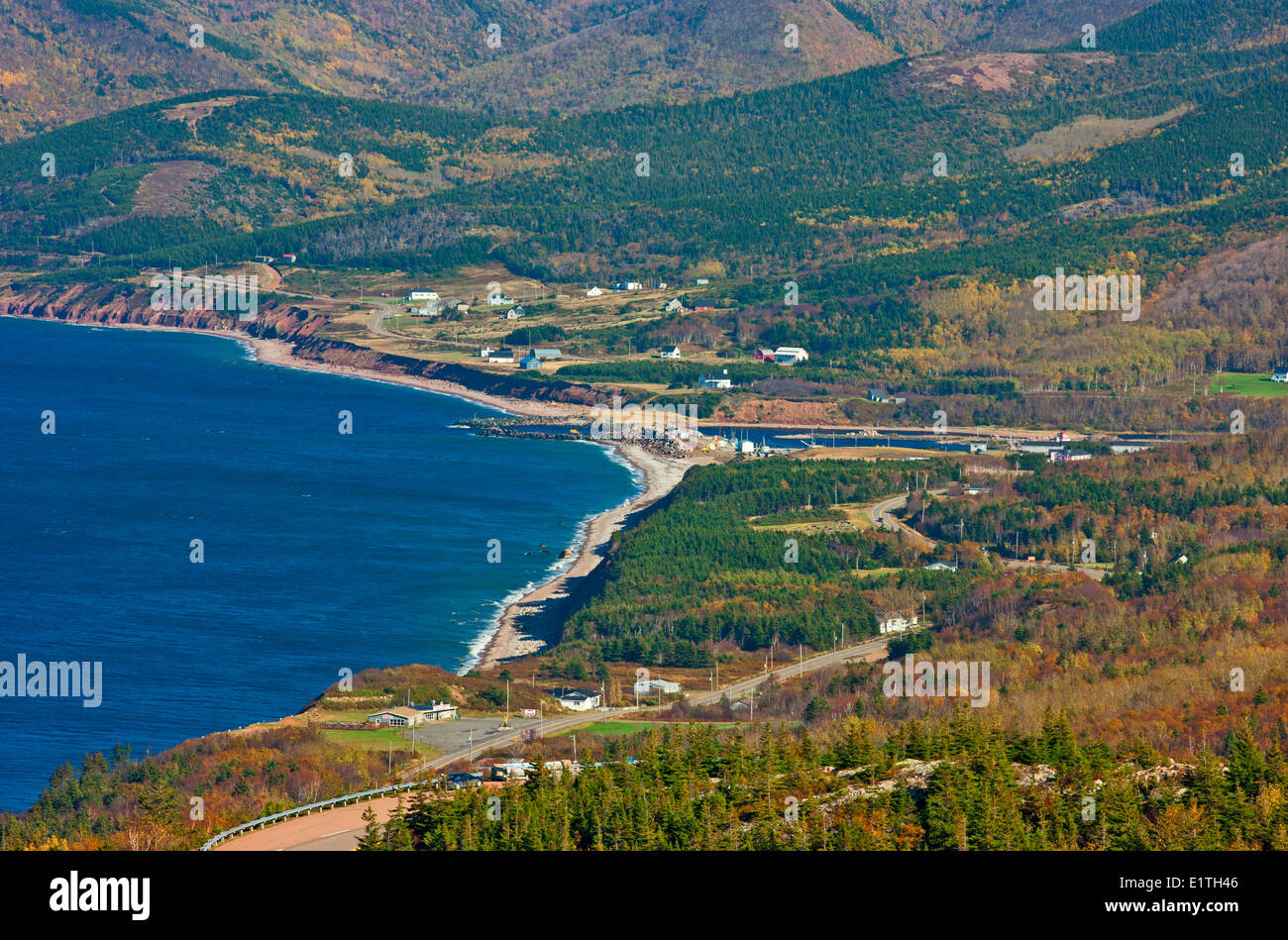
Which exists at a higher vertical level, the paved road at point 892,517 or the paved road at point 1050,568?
the paved road at point 892,517

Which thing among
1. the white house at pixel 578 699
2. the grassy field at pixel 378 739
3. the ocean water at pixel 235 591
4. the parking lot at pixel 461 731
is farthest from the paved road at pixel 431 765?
the ocean water at pixel 235 591

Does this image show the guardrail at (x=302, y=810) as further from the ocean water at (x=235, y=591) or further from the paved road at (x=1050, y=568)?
the paved road at (x=1050, y=568)

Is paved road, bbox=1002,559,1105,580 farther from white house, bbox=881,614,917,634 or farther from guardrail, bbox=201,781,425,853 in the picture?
guardrail, bbox=201,781,425,853

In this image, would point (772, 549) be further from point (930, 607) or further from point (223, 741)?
point (223, 741)

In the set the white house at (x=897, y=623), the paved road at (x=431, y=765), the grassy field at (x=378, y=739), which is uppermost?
the white house at (x=897, y=623)

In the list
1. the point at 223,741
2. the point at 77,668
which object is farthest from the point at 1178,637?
the point at 77,668

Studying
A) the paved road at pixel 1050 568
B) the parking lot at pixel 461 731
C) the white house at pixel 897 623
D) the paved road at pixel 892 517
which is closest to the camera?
the parking lot at pixel 461 731
